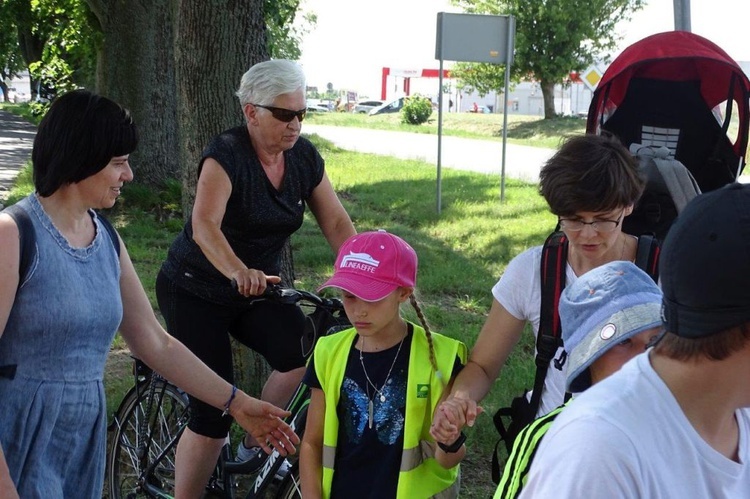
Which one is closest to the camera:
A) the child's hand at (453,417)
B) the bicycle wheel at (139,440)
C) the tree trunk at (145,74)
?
the child's hand at (453,417)

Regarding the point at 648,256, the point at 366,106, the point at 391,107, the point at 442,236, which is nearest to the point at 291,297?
the point at 648,256

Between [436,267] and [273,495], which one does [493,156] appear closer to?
[436,267]

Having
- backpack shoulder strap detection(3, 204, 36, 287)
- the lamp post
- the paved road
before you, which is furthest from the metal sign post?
backpack shoulder strap detection(3, 204, 36, 287)

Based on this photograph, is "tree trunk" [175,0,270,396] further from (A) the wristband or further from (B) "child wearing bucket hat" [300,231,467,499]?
(A) the wristband

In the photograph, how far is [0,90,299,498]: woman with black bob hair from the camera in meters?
2.74

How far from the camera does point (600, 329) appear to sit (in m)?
1.86

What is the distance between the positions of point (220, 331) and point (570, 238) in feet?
5.65

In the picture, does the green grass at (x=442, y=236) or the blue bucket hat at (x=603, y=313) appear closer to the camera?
the blue bucket hat at (x=603, y=313)

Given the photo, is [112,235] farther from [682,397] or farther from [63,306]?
[682,397]

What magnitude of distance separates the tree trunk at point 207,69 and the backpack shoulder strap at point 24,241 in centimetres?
305

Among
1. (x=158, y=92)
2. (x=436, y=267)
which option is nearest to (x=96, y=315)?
(x=436, y=267)

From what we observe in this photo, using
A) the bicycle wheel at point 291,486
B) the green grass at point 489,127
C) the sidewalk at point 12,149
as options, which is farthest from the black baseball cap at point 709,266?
the green grass at point 489,127

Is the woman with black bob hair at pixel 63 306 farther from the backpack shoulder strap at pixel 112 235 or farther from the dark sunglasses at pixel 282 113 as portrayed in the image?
the dark sunglasses at pixel 282 113

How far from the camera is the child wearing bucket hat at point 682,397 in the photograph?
1396 mm
